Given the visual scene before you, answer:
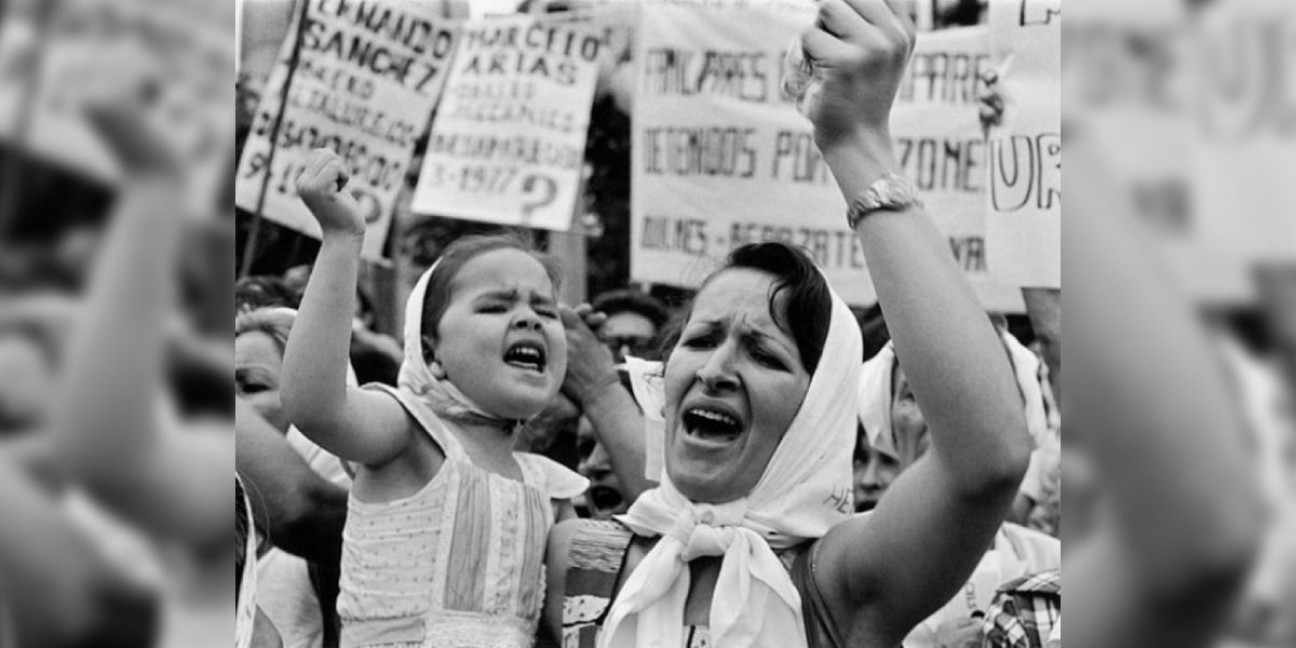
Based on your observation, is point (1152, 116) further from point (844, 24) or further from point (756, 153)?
point (756, 153)

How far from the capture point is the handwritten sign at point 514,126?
3.47 metres

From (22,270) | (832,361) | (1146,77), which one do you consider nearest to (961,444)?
(832,361)

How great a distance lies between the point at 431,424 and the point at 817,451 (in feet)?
2.67

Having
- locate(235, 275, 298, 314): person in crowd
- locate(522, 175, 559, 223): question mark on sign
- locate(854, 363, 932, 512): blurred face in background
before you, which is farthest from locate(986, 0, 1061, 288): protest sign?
locate(235, 275, 298, 314): person in crowd

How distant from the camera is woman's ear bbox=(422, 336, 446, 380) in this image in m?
3.36

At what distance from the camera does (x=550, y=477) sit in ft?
11.0

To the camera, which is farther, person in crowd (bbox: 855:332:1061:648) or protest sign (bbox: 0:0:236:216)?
person in crowd (bbox: 855:332:1061:648)

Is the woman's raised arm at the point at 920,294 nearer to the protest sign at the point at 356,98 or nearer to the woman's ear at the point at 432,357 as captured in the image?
the woman's ear at the point at 432,357

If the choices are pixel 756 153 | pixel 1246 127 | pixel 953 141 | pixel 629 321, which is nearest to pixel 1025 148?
pixel 953 141

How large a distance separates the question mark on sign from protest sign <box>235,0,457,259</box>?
1.02 feet

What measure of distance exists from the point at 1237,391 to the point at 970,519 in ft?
4.67

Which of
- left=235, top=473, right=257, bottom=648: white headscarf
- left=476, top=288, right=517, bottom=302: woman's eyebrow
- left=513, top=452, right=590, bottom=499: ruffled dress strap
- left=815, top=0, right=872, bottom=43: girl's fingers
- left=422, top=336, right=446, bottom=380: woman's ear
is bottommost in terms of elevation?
left=235, top=473, right=257, bottom=648: white headscarf

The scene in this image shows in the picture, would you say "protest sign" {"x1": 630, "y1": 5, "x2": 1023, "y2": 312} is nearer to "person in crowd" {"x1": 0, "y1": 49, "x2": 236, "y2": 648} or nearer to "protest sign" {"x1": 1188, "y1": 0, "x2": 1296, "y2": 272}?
"protest sign" {"x1": 1188, "y1": 0, "x2": 1296, "y2": 272}

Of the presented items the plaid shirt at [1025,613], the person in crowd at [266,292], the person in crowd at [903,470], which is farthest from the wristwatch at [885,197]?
the person in crowd at [266,292]
